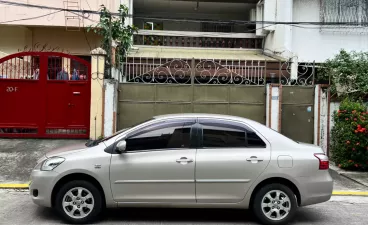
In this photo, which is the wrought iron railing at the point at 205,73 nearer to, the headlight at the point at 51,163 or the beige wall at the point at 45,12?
the beige wall at the point at 45,12

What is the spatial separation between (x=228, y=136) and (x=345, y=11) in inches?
427

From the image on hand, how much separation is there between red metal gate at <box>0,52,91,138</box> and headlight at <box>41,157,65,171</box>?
541 cm

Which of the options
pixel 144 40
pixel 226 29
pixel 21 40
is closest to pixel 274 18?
pixel 226 29

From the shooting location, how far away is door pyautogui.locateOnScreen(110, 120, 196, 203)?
5340 mm

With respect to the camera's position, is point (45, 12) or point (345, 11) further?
point (345, 11)

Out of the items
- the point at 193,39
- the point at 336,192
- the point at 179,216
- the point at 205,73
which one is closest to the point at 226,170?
the point at 179,216

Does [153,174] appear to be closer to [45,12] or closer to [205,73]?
[205,73]

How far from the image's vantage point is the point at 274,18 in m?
14.3

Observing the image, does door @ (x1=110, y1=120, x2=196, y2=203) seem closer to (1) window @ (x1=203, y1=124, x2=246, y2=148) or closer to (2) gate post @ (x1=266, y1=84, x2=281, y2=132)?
(1) window @ (x1=203, y1=124, x2=246, y2=148)

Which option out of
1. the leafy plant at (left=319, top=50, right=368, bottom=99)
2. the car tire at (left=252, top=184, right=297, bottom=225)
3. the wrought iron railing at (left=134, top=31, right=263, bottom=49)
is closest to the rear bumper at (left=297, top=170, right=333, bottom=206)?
the car tire at (left=252, top=184, right=297, bottom=225)

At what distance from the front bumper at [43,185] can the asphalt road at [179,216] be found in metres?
0.35

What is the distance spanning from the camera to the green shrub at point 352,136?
9328 millimetres

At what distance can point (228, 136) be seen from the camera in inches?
221

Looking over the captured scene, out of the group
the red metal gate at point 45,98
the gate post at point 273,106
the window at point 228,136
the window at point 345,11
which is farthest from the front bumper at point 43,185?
Result: the window at point 345,11
